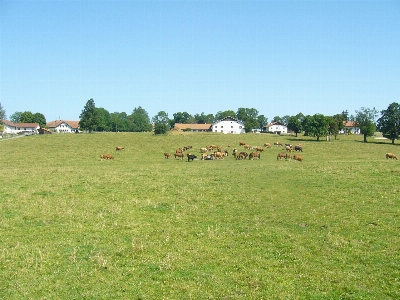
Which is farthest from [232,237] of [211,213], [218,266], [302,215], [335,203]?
[335,203]

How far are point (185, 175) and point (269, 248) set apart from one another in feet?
58.6

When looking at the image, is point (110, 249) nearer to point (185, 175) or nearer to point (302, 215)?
point (302, 215)

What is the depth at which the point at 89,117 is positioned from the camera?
115 meters

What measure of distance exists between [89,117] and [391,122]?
A: 303ft

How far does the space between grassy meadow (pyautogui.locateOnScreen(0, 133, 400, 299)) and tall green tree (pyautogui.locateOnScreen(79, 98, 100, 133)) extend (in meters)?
94.7

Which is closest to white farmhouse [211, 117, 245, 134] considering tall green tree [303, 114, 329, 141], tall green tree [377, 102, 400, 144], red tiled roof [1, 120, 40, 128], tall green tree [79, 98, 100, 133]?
tall green tree [79, 98, 100, 133]

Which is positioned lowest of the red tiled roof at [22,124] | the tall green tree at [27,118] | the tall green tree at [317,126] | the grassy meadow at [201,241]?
the grassy meadow at [201,241]

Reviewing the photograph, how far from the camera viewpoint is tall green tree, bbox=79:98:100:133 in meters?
114

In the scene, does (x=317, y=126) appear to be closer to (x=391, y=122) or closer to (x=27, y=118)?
(x=391, y=122)

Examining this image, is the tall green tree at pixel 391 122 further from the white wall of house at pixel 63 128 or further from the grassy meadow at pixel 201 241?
the white wall of house at pixel 63 128

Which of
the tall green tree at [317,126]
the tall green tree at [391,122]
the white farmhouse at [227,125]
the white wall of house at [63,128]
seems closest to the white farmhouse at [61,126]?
the white wall of house at [63,128]

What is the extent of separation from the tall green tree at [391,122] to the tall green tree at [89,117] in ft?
288

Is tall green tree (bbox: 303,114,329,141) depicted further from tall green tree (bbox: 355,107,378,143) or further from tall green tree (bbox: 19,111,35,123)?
tall green tree (bbox: 19,111,35,123)

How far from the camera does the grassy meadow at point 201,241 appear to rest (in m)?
9.37
